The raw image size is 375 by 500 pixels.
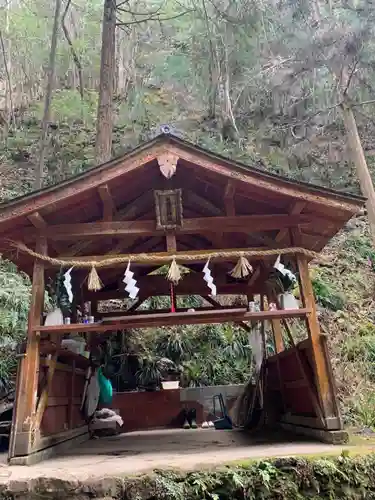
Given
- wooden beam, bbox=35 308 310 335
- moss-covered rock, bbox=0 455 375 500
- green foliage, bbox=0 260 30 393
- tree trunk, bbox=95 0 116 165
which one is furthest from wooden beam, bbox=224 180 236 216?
green foliage, bbox=0 260 30 393

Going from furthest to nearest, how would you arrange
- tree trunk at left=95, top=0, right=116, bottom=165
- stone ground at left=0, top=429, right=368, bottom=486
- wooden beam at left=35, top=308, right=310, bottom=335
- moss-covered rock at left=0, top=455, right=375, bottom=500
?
1. tree trunk at left=95, top=0, right=116, bottom=165
2. wooden beam at left=35, top=308, right=310, bottom=335
3. stone ground at left=0, top=429, right=368, bottom=486
4. moss-covered rock at left=0, top=455, right=375, bottom=500

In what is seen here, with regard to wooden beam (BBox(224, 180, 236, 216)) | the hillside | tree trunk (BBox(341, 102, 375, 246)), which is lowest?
wooden beam (BBox(224, 180, 236, 216))

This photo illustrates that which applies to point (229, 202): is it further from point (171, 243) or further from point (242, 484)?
point (242, 484)

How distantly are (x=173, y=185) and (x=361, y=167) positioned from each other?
666cm

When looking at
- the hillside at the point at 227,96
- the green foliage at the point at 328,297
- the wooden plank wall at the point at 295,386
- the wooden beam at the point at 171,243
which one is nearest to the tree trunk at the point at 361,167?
the hillside at the point at 227,96

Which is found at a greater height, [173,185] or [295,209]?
[173,185]

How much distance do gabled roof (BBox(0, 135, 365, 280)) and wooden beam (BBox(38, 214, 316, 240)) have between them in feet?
0.46

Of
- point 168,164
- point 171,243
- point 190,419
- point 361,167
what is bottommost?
point 190,419

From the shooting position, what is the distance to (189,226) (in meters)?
5.45

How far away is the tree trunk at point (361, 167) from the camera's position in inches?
404

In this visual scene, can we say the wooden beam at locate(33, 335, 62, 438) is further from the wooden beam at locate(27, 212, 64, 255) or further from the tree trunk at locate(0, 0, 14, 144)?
the tree trunk at locate(0, 0, 14, 144)

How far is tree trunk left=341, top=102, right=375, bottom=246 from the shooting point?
33.7ft

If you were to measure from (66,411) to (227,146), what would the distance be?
516 inches

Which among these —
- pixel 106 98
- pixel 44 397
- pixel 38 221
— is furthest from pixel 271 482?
pixel 106 98
